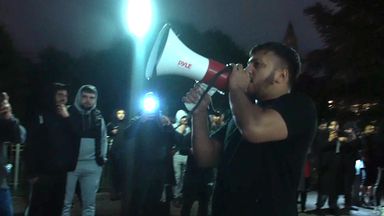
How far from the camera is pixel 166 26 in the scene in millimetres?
3043

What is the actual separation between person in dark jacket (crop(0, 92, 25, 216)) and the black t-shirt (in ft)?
9.79

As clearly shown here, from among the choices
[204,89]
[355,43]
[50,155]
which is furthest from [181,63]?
[355,43]

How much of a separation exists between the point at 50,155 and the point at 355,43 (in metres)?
10.4

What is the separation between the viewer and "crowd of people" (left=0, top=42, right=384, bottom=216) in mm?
2668

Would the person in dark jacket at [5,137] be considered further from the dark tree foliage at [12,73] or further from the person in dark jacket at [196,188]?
the dark tree foliage at [12,73]

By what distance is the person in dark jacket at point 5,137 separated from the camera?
5.15 metres

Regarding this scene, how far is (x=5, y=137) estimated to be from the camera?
5.32 m

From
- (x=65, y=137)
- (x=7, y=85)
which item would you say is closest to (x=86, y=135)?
(x=65, y=137)

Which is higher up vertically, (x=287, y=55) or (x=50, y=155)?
(x=287, y=55)

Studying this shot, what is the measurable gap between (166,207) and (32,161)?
106 inches

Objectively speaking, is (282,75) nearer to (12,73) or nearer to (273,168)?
(273,168)

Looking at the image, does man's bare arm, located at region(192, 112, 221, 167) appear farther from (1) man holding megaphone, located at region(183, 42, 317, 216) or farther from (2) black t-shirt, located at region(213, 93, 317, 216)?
(2) black t-shirt, located at region(213, 93, 317, 216)

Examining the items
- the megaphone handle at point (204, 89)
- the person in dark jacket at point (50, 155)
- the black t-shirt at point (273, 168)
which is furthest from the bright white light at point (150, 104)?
the black t-shirt at point (273, 168)

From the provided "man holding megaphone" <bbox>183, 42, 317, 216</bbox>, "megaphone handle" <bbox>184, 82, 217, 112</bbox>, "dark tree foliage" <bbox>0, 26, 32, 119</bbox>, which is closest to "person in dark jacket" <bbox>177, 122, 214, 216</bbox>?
"megaphone handle" <bbox>184, 82, 217, 112</bbox>
